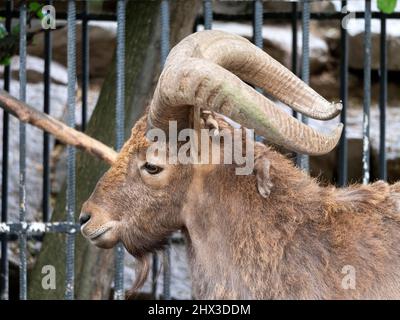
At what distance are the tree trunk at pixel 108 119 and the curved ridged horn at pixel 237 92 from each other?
222cm

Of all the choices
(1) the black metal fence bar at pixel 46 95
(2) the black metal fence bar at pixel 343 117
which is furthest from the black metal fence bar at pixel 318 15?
(1) the black metal fence bar at pixel 46 95

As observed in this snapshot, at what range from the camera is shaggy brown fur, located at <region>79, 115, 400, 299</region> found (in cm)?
461

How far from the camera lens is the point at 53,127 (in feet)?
20.1

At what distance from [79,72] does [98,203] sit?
6.69m

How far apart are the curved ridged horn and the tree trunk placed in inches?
87.3

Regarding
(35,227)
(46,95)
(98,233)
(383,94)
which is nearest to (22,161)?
(35,227)

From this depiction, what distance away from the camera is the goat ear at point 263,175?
183 inches

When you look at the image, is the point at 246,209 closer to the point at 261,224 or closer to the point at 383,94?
the point at 261,224

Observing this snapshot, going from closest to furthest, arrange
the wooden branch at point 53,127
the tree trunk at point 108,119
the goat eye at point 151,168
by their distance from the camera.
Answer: the goat eye at point 151,168 → the wooden branch at point 53,127 → the tree trunk at point 108,119

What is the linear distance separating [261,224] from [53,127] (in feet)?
6.54

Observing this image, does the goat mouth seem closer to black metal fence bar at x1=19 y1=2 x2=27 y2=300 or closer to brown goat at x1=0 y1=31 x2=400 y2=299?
brown goat at x1=0 y1=31 x2=400 y2=299

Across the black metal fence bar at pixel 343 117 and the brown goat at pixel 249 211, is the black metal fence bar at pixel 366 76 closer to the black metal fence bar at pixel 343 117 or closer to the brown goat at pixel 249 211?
the black metal fence bar at pixel 343 117
